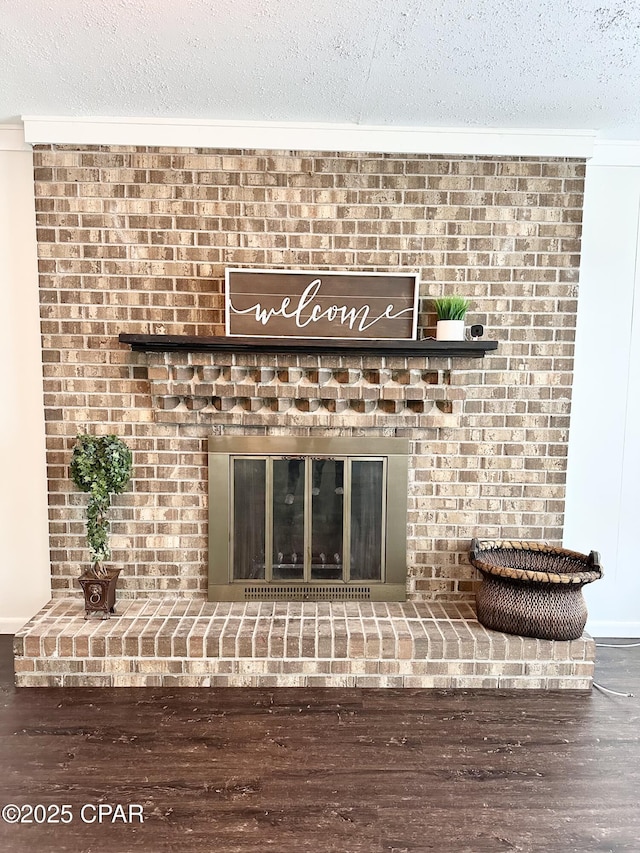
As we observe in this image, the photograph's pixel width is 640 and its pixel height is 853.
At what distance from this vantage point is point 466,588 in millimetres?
2982

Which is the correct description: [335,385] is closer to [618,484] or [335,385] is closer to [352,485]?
[352,485]

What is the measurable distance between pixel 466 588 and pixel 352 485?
0.80 m

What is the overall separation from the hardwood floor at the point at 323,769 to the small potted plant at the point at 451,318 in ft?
5.26

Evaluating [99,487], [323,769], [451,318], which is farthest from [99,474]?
[451,318]

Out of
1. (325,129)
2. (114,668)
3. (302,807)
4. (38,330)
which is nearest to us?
(302,807)

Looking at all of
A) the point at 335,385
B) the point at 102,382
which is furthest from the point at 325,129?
the point at 102,382

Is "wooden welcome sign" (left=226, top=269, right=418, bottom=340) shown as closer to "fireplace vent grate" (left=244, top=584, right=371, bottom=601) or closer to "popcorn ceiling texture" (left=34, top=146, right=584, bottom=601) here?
"popcorn ceiling texture" (left=34, top=146, right=584, bottom=601)

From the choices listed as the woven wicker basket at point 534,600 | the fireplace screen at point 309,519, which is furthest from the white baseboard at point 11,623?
the woven wicker basket at point 534,600

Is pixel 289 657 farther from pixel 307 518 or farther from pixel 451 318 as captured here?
pixel 451 318

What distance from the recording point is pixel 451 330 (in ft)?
8.79

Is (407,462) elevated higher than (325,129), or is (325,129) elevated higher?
(325,129)

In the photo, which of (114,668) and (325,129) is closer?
(114,668)

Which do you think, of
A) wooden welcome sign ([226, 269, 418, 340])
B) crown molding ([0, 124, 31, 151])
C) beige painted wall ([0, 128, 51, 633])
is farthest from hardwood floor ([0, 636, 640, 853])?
crown molding ([0, 124, 31, 151])

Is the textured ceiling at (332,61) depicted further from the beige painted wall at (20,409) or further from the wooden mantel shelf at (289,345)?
the wooden mantel shelf at (289,345)
